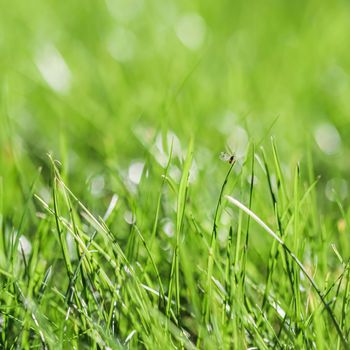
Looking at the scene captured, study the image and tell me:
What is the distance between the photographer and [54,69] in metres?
2.26

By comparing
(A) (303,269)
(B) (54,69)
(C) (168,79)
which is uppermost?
(A) (303,269)

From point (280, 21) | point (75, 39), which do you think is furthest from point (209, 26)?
point (75, 39)

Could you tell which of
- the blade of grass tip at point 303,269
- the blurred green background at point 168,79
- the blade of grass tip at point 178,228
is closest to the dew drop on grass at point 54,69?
the blurred green background at point 168,79

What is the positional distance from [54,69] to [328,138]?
0.87 meters

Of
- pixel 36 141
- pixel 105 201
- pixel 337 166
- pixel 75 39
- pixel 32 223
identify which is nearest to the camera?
pixel 32 223

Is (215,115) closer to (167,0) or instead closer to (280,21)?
(280,21)

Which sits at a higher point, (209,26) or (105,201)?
(209,26)

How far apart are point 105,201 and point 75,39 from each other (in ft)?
4.08

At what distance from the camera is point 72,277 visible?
0.96 m

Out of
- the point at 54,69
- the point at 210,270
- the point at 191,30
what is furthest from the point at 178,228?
the point at 191,30

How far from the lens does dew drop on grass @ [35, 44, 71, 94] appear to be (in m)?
2.19

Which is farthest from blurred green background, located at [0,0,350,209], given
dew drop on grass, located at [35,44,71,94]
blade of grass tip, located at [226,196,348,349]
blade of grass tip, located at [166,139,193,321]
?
blade of grass tip, located at [226,196,348,349]

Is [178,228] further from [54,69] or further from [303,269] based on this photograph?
[54,69]

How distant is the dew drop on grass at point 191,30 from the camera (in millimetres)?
2584
